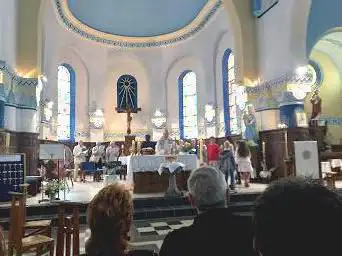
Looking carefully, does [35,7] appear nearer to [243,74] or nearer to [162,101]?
[243,74]

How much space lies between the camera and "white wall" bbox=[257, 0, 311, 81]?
1188 cm

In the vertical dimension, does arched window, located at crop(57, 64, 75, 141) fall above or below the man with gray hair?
above

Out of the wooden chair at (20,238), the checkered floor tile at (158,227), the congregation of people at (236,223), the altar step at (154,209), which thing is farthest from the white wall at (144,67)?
the congregation of people at (236,223)

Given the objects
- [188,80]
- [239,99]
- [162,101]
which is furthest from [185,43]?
[239,99]

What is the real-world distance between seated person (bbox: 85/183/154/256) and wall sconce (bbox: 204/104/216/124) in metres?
16.0

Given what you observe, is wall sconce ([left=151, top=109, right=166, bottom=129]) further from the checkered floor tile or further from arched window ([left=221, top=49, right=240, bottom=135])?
the checkered floor tile

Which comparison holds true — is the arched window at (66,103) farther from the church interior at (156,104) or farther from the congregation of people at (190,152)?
the congregation of people at (190,152)

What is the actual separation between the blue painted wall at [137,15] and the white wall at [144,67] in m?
1.00

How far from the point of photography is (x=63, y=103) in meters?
19.1

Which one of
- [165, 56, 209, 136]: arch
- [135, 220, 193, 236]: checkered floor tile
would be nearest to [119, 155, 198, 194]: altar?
[135, 220, 193, 236]: checkered floor tile

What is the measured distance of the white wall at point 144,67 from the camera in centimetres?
1786

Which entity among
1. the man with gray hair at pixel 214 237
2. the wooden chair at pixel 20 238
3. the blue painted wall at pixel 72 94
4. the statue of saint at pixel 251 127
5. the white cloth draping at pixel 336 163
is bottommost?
the wooden chair at pixel 20 238

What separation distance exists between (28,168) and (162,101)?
10.3 meters

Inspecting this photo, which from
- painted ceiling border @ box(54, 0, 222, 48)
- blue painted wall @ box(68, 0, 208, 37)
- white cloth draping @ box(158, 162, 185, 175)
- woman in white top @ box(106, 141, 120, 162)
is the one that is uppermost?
blue painted wall @ box(68, 0, 208, 37)
